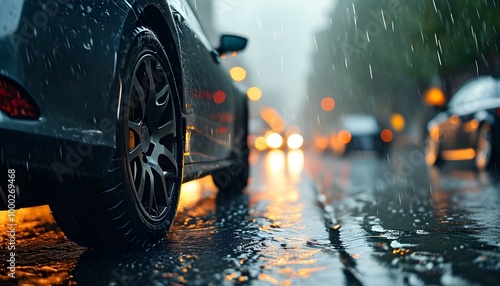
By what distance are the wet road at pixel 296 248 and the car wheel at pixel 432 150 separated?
694 cm

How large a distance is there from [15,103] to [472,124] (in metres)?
9.34

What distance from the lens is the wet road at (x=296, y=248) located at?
3092mm

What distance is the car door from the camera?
453 cm

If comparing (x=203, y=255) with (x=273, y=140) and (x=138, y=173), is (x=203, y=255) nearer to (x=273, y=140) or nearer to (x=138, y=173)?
(x=138, y=173)

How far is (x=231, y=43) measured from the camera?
6555mm

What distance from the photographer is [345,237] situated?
13.8 feet

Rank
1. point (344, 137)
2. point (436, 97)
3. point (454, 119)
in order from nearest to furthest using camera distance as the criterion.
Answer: point (454, 119), point (436, 97), point (344, 137)

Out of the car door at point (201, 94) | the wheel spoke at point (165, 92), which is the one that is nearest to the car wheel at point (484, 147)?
the car door at point (201, 94)

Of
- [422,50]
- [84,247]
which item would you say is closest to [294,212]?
[84,247]

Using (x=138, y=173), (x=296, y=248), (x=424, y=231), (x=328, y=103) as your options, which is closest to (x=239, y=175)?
(x=424, y=231)

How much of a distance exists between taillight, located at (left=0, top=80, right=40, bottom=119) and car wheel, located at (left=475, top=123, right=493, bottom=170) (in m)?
8.63

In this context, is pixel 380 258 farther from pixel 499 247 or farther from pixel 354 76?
pixel 354 76

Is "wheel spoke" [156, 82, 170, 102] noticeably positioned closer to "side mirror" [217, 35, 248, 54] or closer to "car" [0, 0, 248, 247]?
"car" [0, 0, 248, 247]

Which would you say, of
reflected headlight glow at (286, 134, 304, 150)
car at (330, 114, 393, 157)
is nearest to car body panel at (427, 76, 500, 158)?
A: car at (330, 114, 393, 157)
